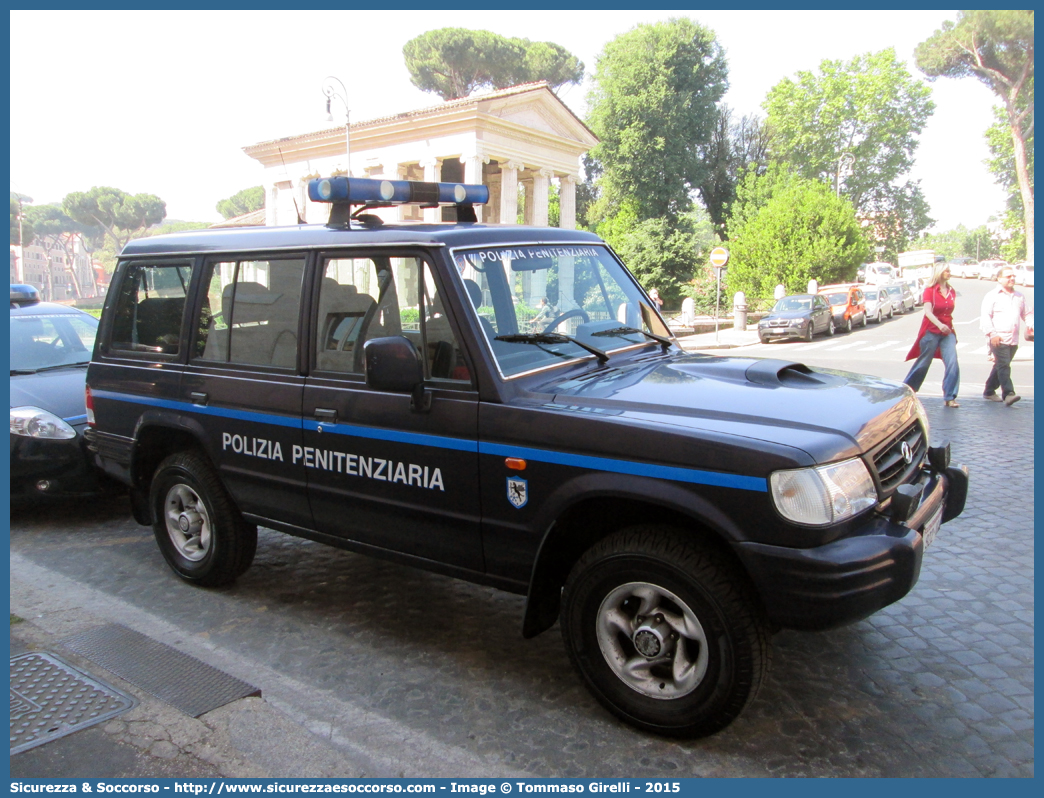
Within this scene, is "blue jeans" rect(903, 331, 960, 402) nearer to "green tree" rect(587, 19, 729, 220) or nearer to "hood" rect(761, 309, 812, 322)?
"hood" rect(761, 309, 812, 322)

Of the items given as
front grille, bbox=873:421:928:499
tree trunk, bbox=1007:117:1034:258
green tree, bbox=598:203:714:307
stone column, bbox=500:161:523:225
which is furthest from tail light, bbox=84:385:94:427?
Result: tree trunk, bbox=1007:117:1034:258

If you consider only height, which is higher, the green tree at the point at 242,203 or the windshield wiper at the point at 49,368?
the green tree at the point at 242,203

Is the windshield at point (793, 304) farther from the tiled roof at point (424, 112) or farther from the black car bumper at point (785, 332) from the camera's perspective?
the tiled roof at point (424, 112)

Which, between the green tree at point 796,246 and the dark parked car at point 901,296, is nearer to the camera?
the dark parked car at point 901,296

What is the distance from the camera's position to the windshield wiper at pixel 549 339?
3.68 metres

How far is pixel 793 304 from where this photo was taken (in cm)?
2886

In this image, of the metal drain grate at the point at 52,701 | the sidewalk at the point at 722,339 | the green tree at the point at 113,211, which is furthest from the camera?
the green tree at the point at 113,211

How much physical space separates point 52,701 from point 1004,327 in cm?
1158

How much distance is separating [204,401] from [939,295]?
9417 mm

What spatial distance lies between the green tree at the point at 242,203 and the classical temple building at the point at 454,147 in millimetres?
70491

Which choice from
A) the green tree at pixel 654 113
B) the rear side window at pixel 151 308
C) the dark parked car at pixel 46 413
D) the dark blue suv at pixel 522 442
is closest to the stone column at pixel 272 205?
the green tree at pixel 654 113

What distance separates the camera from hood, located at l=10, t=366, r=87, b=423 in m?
6.32

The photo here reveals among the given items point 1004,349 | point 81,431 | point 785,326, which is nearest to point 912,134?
point 785,326

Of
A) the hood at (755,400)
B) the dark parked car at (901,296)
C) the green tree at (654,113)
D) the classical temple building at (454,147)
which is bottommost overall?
the hood at (755,400)
